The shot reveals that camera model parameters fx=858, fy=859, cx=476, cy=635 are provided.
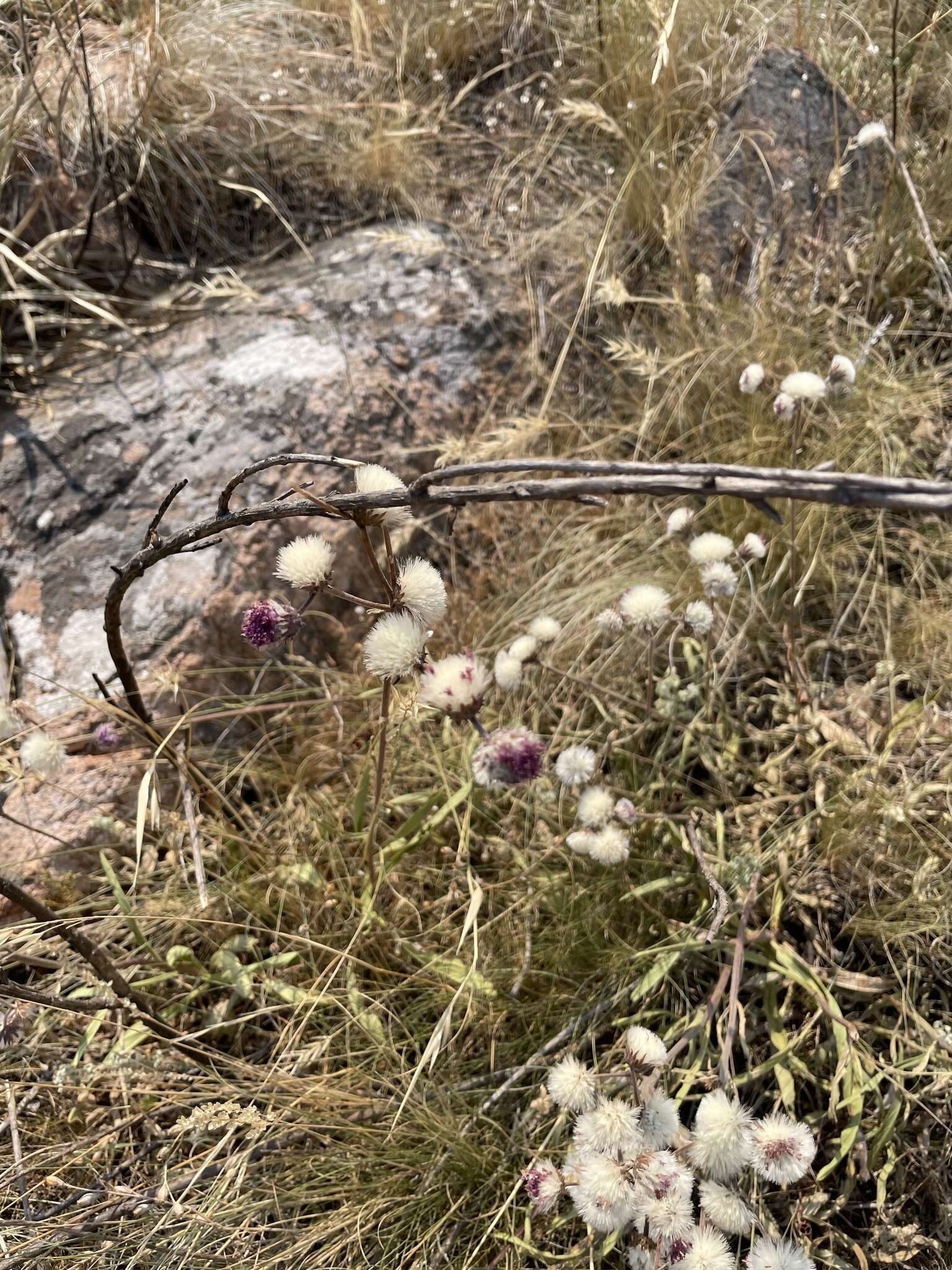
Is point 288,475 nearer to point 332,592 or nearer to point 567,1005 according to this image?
point 332,592

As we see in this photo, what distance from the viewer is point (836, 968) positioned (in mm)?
1332

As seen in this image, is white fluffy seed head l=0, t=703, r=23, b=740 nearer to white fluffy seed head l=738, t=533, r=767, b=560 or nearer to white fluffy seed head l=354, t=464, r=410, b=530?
white fluffy seed head l=354, t=464, r=410, b=530

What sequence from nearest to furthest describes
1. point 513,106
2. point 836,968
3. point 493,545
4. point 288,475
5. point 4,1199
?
point 4,1199 → point 836,968 → point 288,475 → point 493,545 → point 513,106

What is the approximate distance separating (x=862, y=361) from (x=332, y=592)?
149 centimetres

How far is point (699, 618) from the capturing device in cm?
136

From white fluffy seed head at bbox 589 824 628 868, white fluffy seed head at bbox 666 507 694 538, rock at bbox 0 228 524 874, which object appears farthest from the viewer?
rock at bbox 0 228 524 874

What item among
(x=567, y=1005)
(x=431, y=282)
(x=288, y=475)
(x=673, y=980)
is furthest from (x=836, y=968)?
(x=431, y=282)

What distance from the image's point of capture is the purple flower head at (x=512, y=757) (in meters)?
1.02

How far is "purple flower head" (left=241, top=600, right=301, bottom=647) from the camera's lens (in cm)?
102

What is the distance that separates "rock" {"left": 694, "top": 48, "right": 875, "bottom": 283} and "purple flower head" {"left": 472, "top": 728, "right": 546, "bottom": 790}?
1.61 meters

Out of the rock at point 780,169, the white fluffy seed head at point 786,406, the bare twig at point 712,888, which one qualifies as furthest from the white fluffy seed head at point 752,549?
the rock at point 780,169

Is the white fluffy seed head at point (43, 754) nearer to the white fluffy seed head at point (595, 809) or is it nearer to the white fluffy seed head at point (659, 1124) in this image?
the white fluffy seed head at point (595, 809)

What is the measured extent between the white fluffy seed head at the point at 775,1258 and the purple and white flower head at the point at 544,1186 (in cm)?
23

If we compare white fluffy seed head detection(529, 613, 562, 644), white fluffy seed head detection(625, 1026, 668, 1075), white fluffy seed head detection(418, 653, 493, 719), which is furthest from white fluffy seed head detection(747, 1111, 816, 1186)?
white fluffy seed head detection(529, 613, 562, 644)
